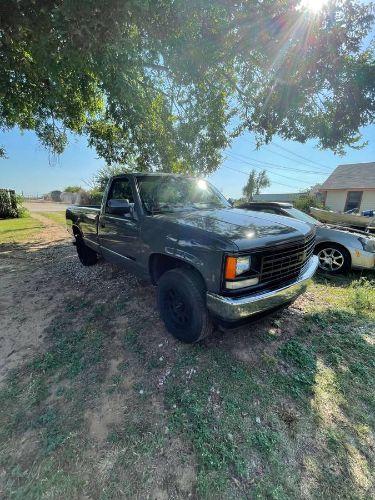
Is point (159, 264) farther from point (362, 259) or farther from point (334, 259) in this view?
point (362, 259)

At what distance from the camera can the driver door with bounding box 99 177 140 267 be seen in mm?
3541

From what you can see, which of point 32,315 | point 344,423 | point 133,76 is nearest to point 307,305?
point 344,423

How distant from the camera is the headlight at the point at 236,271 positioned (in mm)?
2285

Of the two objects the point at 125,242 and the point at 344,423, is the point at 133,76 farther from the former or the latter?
the point at 344,423

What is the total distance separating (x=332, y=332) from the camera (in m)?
3.32

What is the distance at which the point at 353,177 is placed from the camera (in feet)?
63.1

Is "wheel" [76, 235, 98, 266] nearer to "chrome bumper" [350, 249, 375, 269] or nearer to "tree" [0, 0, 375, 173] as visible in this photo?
"tree" [0, 0, 375, 173]

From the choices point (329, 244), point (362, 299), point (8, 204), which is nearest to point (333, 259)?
point (329, 244)

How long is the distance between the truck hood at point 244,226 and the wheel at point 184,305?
1.85 feet

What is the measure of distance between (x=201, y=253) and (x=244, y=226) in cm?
62

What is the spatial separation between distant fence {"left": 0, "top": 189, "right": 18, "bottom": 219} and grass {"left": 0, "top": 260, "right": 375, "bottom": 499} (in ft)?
59.7

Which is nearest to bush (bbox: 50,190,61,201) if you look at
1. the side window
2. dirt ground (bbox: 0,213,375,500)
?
the side window

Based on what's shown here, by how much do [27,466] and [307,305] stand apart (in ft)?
12.7

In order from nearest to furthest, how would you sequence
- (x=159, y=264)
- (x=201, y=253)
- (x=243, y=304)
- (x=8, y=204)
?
(x=243, y=304), (x=201, y=253), (x=159, y=264), (x=8, y=204)
